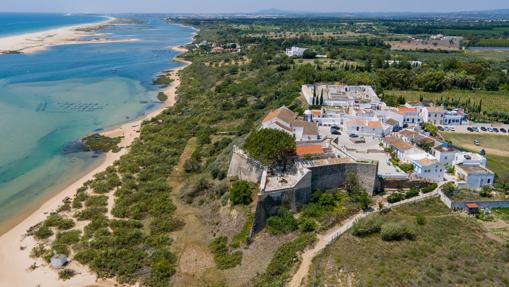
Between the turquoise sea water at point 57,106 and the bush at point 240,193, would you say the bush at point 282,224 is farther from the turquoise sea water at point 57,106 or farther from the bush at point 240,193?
the turquoise sea water at point 57,106

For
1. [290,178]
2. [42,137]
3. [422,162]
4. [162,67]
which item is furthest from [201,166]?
[162,67]

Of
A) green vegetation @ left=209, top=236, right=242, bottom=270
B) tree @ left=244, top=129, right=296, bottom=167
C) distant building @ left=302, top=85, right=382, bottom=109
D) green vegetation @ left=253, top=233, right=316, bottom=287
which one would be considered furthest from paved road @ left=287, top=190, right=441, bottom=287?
distant building @ left=302, top=85, right=382, bottom=109

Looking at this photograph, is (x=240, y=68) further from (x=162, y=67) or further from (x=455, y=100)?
(x=455, y=100)

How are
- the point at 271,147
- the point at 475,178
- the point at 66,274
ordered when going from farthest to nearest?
the point at 475,178, the point at 271,147, the point at 66,274

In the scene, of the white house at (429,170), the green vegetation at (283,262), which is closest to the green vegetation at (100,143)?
the green vegetation at (283,262)

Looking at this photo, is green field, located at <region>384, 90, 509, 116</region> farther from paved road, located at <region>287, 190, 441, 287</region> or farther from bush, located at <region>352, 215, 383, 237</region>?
bush, located at <region>352, 215, 383, 237</region>

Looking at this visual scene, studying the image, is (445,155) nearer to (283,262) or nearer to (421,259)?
(421,259)

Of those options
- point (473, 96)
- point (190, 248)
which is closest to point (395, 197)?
point (190, 248)

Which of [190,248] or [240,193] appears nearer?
[190,248]
